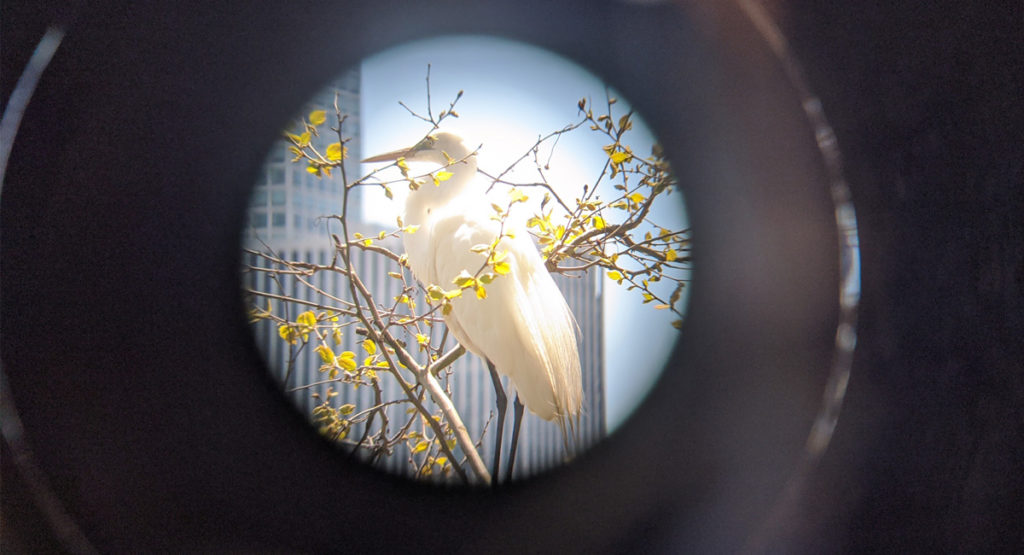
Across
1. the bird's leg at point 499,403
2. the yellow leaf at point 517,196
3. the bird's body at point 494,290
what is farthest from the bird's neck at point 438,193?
the bird's leg at point 499,403

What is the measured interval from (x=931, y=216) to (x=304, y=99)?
709 mm

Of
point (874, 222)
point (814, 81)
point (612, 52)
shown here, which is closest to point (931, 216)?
point (874, 222)

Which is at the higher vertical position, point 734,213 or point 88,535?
point 734,213

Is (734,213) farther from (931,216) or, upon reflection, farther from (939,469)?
(939,469)

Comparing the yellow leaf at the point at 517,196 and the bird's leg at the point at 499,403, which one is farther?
the bird's leg at the point at 499,403

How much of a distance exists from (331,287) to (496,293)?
32cm

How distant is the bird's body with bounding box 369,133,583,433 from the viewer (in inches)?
22.5

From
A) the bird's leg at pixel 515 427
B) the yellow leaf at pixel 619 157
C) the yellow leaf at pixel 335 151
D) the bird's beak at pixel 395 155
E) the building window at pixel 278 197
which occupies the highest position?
the bird's beak at pixel 395 155

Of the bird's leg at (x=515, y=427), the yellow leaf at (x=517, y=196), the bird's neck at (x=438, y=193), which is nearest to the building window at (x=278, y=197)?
the bird's neck at (x=438, y=193)

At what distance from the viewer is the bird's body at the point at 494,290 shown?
0.57 m

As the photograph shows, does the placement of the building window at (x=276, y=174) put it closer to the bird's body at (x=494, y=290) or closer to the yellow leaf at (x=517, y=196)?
the bird's body at (x=494, y=290)

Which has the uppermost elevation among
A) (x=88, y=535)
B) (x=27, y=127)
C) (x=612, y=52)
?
(x=612, y=52)

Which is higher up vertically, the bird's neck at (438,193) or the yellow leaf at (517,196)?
the bird's neck at (438,193)

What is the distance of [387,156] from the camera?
0.57 meters
